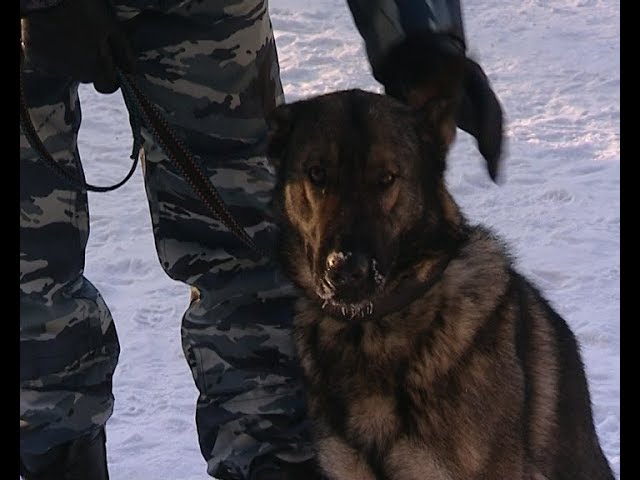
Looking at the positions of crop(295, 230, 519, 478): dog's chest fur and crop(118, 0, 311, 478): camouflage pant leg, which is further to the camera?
crop(118, 0, 311, 478): camouflage pant leg

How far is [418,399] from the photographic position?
2.06 meters

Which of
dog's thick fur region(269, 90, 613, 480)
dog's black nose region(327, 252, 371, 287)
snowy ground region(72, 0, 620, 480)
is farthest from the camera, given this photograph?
snowy ground region(72, 0, 620, 480)

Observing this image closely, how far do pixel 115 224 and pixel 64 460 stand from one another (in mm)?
2095

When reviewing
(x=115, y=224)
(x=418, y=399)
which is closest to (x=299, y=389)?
(x=418, y=399)

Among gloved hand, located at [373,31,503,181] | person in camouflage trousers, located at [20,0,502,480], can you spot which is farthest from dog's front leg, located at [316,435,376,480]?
gloved hand, located at [373,31,503,181]

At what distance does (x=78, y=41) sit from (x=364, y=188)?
611 mm

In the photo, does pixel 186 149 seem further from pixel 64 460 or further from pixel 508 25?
pixel 508 25

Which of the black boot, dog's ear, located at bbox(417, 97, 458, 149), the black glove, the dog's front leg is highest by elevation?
the black glove

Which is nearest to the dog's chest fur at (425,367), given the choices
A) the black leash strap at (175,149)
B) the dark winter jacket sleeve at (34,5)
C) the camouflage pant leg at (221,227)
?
the camouflage pant leg at (221,227)

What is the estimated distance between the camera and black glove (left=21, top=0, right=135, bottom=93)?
6.29 feet

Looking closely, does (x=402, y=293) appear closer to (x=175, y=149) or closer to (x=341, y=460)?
(x=341, y=460)

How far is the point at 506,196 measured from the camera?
4.45m

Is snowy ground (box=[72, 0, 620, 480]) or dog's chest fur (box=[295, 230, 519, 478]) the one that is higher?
dog's chest fur (box=[295, 230, 519, 478])

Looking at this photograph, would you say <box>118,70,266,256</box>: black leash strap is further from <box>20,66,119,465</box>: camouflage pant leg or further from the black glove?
<box>20,66,119,465</box>: camouflage pant leg
